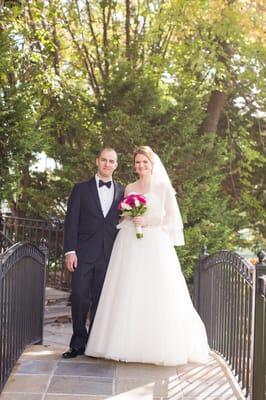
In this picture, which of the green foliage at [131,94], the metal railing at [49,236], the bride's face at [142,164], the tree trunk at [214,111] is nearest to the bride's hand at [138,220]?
the bride's face at [142,164]

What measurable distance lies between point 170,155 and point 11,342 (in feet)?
22.6

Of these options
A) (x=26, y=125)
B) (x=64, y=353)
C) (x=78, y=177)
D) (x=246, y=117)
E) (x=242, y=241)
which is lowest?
(x=64, y=353)

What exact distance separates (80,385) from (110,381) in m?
0.29

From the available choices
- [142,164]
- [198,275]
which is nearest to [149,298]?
[142,164]

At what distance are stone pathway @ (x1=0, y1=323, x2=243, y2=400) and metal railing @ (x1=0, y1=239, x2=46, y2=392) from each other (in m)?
0.20

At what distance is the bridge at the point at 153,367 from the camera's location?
456 cm

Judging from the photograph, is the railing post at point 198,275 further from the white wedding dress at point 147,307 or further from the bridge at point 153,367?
the white wedding dress at point 147,307

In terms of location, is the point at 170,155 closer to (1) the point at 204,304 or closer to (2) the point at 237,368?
(1) the point at 204,304

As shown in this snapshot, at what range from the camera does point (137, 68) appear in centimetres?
1242

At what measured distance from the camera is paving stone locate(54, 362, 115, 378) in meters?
5.34

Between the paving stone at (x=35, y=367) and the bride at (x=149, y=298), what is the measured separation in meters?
0.46

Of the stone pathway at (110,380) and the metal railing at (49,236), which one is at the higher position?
the metal railing at (49,236)

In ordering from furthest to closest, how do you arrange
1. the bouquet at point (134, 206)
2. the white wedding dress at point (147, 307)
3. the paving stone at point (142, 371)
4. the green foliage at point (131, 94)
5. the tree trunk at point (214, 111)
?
the tree trunk at point (214, 111) < the green foliage at point (131, 94) < the bouquet at point (134, 206) < the white wedding dress at point (147, 307) < the paving stone at point (142, 371)

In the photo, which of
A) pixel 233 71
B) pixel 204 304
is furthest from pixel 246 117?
pixel 204 304
